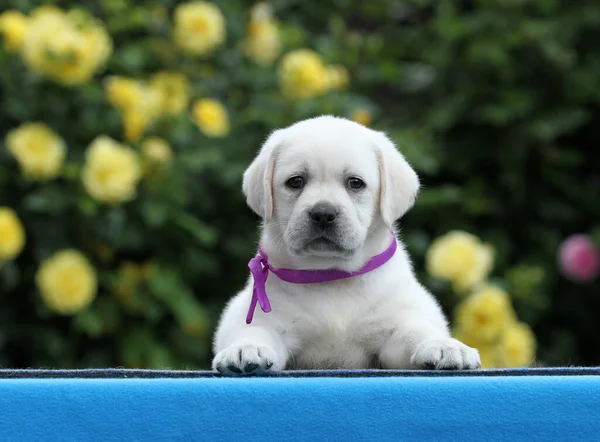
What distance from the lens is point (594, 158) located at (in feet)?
24.5

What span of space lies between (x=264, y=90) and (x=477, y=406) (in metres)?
4.53

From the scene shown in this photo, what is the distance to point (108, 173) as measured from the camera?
5.29m

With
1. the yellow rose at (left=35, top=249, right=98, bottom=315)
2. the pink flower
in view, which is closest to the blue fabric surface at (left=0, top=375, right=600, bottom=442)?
the yellow rose at (left=35, top=249, right=98, bottom=315)

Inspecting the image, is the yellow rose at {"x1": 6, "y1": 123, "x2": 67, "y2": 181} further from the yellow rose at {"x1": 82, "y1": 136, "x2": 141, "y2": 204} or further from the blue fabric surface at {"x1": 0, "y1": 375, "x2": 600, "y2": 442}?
the blue fabric surface at {"x1": 0, "y1": 375, "x2": 600, "y2": 442}

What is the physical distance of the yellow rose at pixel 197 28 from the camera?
6.17 metres

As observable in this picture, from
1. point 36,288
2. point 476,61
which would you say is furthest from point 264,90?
point 36,288

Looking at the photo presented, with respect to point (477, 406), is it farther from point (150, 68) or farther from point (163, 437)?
point (150, 68)

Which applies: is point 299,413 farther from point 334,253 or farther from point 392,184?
point 392,184

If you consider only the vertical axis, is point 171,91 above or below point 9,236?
above

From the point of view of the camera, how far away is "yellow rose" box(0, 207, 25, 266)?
16.7ft

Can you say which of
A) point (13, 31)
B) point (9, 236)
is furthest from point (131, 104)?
point (9, 236)

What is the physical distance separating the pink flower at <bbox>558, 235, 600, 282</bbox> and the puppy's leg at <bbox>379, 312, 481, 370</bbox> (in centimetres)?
367

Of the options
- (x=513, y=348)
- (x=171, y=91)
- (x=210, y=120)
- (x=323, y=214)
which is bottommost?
(x=513, y=348)

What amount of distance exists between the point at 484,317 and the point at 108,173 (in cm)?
247
